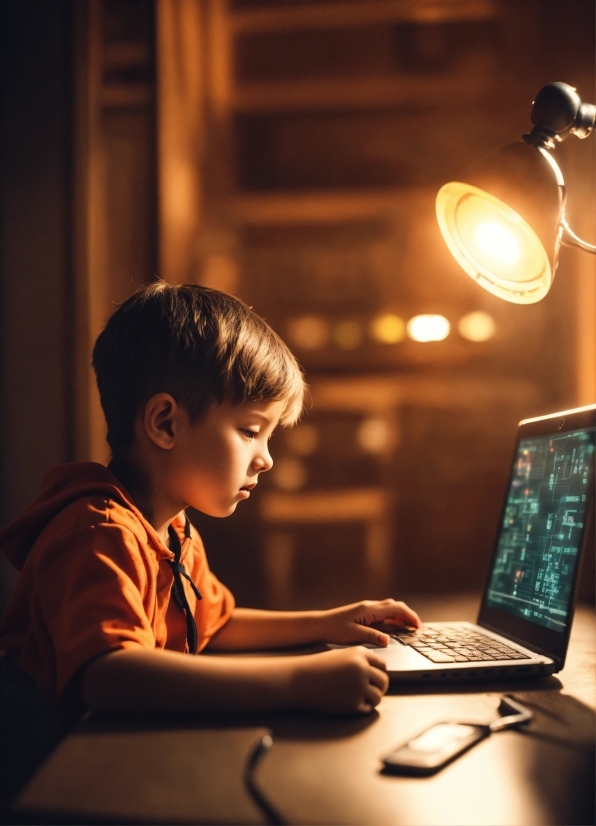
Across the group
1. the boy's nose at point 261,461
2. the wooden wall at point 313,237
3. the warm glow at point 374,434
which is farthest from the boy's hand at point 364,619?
the warm glow at point 374,434

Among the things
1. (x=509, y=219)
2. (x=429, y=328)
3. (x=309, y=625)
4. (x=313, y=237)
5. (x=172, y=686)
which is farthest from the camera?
(x=313, y=237)

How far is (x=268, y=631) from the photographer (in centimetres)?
103

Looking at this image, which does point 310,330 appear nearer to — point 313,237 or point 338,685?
point 313,237

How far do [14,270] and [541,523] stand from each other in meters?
1.26

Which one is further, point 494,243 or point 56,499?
point 494,243

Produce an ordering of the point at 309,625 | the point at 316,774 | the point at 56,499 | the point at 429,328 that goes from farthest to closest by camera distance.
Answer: the point at 429,328 < the point at 309,625 < the point at 56,499 < the point at 316,774

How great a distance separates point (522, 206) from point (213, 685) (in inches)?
25.5

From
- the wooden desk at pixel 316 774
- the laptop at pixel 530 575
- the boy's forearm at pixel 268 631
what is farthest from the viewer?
the boy's forearm at pixel 268 631

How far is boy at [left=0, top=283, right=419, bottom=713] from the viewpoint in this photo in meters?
0.64

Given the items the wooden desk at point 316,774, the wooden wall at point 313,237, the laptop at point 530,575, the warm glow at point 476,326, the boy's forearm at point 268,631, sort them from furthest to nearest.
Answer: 1. the warm glow at point 476,326
2. the wooden wall at point 313,237
3. the boy's forearm at point 268,631
4. the laptop at point 530,575
5. the wooden desk at point 316,774

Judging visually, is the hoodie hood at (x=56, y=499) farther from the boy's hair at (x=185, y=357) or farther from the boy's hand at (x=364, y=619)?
the boy's hand at (x=364, y=619)

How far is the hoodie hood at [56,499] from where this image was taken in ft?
2.59

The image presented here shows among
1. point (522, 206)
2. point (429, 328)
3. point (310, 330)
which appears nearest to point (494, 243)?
point (522, 206)

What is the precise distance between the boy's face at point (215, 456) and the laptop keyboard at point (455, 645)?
0.30m
